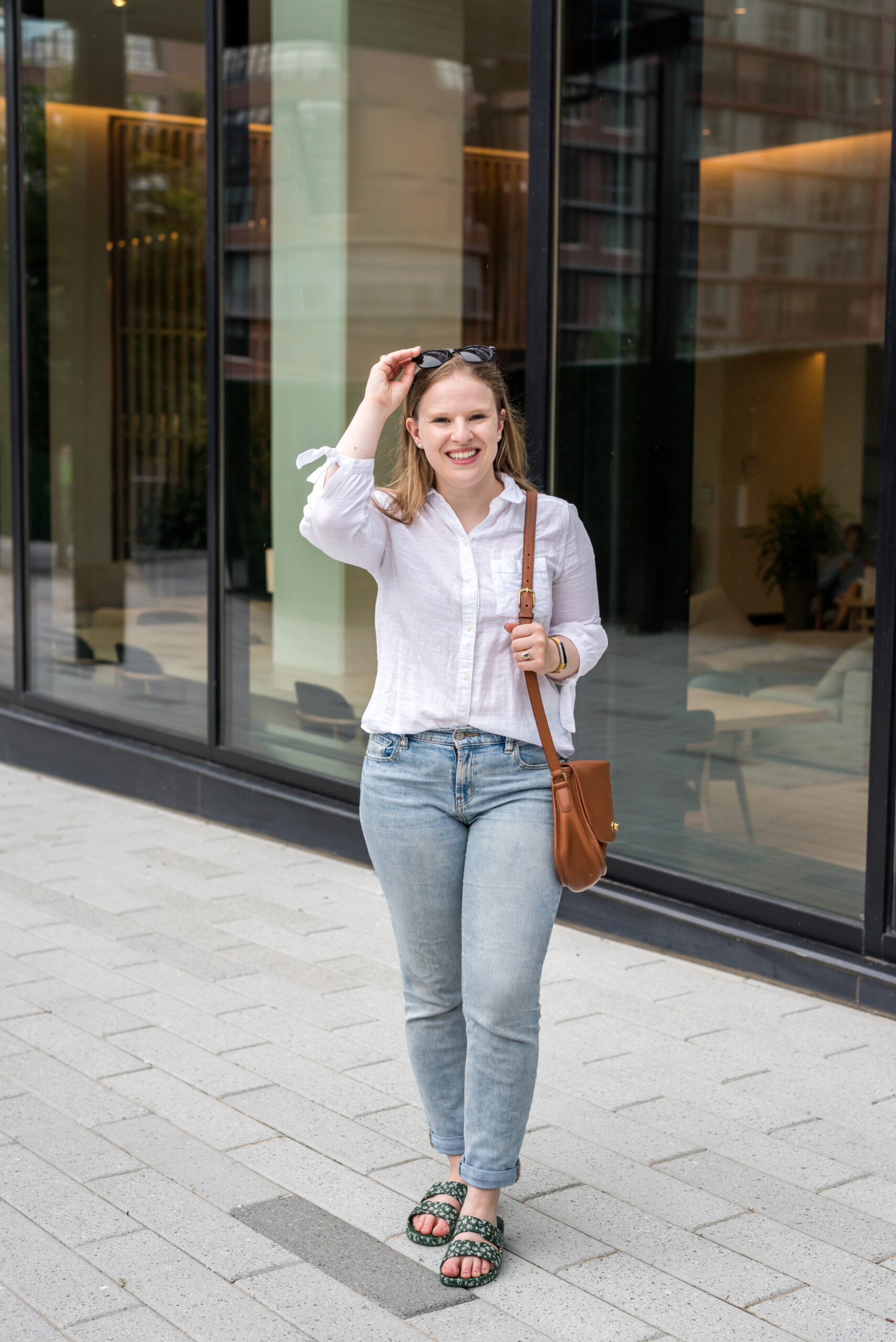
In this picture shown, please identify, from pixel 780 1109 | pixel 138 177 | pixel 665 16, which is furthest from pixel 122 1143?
pixel 138 177

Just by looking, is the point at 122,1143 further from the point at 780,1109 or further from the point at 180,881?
the point at 180,881

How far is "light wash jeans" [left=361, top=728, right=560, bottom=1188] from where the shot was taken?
3.02 metres

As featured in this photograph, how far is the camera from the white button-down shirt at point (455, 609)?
3035 millimetres

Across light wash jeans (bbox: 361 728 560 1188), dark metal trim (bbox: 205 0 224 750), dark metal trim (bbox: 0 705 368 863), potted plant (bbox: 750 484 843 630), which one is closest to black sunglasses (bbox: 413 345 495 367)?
light wash jeans (bbox: 361 728 560 1188)

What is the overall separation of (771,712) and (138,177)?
4600 millimetres

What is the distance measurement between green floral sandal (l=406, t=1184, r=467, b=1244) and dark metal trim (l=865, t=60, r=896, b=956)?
193cm

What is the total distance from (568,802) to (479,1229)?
35.9 inches

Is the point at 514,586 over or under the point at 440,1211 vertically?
over

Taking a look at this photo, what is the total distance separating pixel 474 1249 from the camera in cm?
305

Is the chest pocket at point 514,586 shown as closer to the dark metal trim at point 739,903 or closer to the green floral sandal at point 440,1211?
the green floral sandal at point 440,1211

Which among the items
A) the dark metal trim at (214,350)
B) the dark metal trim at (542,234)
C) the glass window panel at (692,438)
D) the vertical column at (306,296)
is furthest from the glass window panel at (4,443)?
the glass window panel at (692,438)

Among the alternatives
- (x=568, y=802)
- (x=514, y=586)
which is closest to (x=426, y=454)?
(x=514, y=586)

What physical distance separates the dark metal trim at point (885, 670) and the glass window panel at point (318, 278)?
2146mm

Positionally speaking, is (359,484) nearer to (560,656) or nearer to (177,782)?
(560,656)
